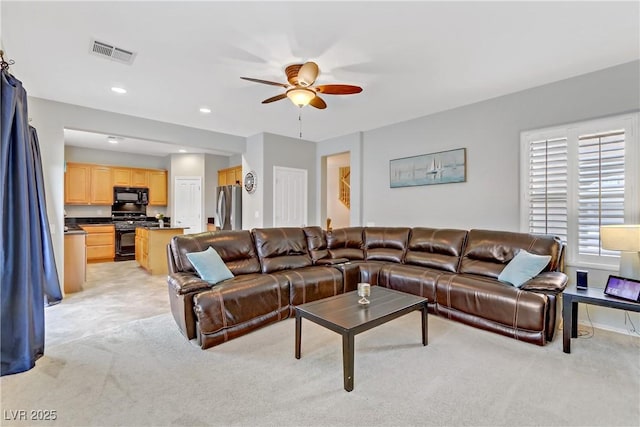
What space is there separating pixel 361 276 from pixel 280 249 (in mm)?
1135

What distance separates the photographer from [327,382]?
6.85 feet

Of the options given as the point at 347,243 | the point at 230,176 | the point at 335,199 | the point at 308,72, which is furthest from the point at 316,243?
the point at 230,176

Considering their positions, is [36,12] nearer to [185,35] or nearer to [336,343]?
[185,35]

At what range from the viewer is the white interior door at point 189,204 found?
782 cm

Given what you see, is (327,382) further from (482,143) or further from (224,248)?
(482,143)

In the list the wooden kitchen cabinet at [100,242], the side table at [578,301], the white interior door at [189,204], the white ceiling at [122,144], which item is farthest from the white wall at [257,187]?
the side table at [578,301]

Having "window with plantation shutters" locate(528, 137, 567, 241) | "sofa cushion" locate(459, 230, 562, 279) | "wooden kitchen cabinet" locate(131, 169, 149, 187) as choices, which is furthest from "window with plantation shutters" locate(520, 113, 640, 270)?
"wooden kitchen cabinet" locate(131, 169, 149, 187)

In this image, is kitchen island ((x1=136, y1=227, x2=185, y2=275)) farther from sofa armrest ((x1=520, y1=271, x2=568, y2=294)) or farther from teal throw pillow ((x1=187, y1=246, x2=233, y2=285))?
sofa armrest ((x1=520, y1=271, x2=568, y2=294))

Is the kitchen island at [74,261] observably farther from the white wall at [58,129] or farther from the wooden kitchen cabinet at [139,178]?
the wooden kitchen cabinet at [139,178]

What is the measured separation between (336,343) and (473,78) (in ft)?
10.4

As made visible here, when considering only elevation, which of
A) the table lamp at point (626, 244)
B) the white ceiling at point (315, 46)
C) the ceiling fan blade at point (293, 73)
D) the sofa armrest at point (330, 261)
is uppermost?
the white ceiling at point (315, 46)

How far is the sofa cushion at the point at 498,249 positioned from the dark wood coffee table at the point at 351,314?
1.24m

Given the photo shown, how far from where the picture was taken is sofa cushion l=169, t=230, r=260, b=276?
318 cm

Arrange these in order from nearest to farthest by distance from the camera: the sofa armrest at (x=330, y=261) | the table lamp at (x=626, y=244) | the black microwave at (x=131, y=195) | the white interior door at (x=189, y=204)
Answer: the table lamp at (x=626, y=244) → the sofa armrest at (x=330, y=261) → the black microwave at (x=131, y=195) → the white interior door at (x=189, y=204)
